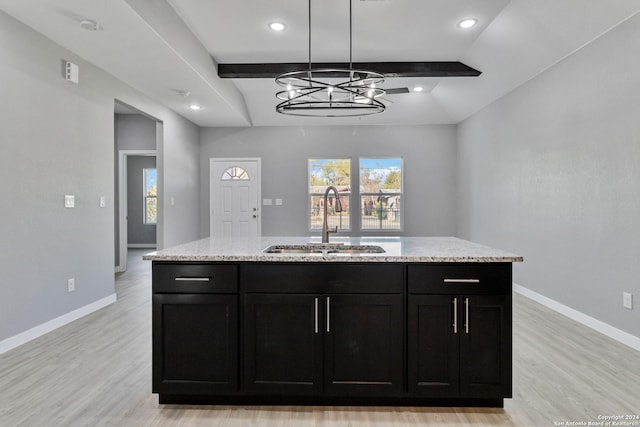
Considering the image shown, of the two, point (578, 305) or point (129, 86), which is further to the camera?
point (129, 86)

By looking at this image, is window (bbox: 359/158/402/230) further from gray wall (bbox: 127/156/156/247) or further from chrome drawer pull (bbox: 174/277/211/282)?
gray wall (bbox: 127/156/156/247)

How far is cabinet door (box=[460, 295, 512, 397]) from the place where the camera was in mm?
2088

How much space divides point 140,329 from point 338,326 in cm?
230

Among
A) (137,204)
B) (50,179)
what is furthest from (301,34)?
(137,204)

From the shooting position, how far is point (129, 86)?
15.7 ft

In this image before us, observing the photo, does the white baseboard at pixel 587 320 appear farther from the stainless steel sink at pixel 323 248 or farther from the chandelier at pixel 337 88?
the chandelier at pixel 337 88

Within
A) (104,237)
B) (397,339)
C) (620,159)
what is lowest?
(397,339)

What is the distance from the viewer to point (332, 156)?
7.36 metres

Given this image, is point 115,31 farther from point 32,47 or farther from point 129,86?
point 129,86

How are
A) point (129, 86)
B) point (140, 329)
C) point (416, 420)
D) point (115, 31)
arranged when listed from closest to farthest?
point (416, 420)
point (115, 31)
point (140, 329)
point (129, 86)

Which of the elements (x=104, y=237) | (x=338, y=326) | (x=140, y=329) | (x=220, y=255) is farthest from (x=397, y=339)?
(x=104, y=237)

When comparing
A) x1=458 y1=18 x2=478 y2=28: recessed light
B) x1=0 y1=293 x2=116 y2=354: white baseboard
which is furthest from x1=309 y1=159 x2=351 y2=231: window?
x1=0 y1=293 x2=116 y2=354: white baseboard

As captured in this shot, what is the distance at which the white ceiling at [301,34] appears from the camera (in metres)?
3.12

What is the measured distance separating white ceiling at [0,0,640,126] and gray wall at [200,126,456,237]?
179cm
